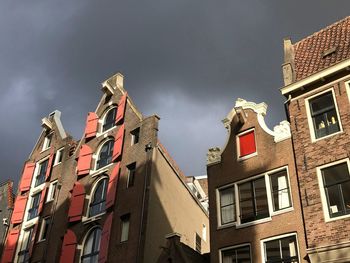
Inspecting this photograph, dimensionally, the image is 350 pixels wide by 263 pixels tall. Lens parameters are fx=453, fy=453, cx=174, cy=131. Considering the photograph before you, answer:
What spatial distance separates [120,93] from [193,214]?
33.7ft

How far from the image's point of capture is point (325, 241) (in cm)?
1695

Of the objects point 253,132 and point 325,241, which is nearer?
point 325,241

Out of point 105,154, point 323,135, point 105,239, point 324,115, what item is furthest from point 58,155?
point 323,135

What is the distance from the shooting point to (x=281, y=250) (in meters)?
18.5

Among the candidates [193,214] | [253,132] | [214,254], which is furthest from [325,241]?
[193,214]

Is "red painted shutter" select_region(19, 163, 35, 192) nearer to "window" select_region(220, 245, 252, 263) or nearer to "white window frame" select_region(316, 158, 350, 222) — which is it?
"window" select_region(220, 245, 252, 263)

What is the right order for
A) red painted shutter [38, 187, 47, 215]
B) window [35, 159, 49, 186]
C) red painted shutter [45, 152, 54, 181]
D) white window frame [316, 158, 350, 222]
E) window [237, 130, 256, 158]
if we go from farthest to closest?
1. window [35, 159, 49, 186]
2. red painted shutter [45, 152, 54, 181]
3. red painted shutter [38, 187, 47, 215]
4. window [237, 130, 256, 158]
5. white window frame [316, 158, 350, 222]

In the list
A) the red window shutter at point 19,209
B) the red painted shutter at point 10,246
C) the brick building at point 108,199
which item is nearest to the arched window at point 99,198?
the brick building at point 108,199

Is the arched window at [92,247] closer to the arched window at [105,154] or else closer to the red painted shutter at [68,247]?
the red painted shutter at [68,247]

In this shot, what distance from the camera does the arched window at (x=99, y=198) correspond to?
28688mm

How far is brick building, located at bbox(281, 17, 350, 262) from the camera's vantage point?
1706 centimetres

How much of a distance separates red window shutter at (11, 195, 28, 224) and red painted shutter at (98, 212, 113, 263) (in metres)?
11.5

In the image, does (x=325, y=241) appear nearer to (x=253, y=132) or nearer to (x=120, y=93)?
(x=253, y=132)

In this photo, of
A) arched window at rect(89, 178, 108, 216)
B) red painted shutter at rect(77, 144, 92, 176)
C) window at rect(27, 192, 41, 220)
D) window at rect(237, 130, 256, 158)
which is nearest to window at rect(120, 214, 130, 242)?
arched window at rect(89, 178, 108, 216)
